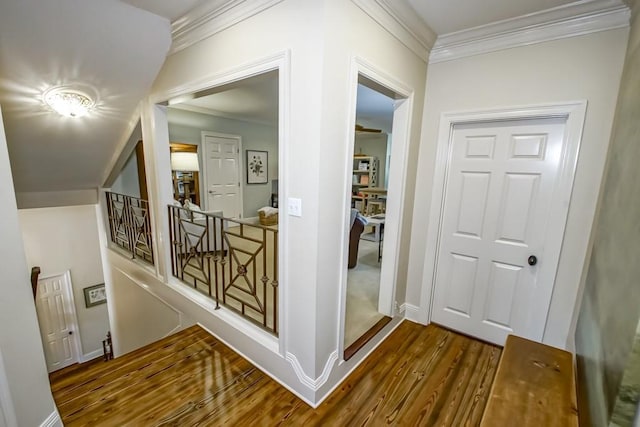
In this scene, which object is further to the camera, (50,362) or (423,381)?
(50,362)

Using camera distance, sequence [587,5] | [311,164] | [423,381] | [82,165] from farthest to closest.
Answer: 1. [82,165]
2. [423,381]
3. [587,5]
4. [311,164]

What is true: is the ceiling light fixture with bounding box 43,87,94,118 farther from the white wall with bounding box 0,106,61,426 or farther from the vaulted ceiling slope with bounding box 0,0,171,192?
the white wall with bounding box 0,106,61,426

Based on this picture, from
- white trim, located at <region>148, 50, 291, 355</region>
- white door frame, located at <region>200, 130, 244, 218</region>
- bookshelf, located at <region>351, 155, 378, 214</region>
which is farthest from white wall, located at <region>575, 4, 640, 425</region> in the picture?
bookshelf, located at <region>351, 155, 378, 214</region>

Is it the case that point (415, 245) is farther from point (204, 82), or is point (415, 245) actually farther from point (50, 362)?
point (50, 362)

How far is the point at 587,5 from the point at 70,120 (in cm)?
418

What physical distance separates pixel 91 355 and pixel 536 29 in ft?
23.8

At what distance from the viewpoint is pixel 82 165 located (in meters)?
3.41

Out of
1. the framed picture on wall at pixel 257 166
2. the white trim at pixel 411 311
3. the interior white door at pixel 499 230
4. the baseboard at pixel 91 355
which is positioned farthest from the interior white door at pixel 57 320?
the interior white door at pixel 499 230

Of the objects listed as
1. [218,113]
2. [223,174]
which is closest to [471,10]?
[218,113]

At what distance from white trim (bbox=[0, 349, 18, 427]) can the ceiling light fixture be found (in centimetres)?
222

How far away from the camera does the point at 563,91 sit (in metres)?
1.81

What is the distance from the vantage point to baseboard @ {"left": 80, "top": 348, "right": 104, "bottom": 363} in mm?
4680

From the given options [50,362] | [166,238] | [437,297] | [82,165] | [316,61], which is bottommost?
[50,362]

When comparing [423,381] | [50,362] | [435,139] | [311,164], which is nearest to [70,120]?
[311,164]
